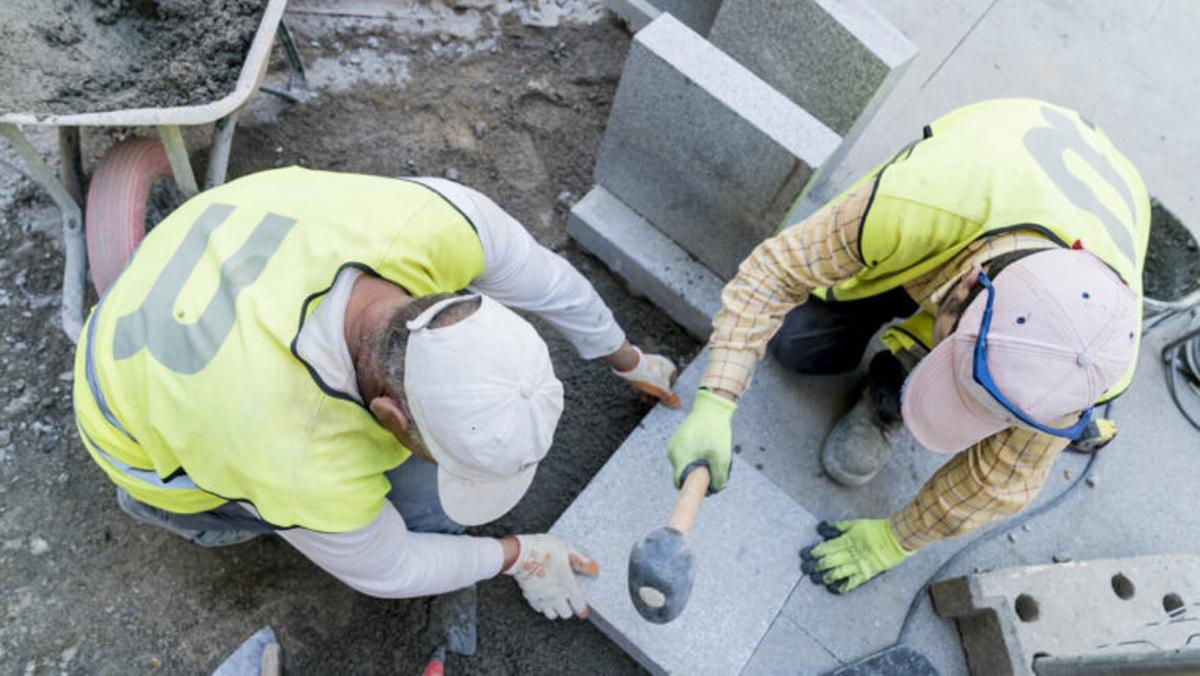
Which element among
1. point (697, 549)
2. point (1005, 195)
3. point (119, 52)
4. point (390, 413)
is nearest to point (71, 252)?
point (119, 52)

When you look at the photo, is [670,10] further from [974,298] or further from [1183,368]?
[1183,368]

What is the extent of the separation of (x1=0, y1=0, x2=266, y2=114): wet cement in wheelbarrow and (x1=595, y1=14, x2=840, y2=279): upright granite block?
1.43m

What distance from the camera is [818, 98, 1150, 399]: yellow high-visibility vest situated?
1880 mm

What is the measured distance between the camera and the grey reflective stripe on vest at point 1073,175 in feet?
6.30

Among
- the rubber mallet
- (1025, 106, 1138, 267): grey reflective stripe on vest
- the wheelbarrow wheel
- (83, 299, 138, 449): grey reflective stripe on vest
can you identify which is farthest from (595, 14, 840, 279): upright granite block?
(83, 299, 138, 449): grey reflective stripe on vest

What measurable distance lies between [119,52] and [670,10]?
2.42 meters

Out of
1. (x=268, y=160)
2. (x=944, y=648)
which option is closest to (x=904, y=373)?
(x=944, y=648)

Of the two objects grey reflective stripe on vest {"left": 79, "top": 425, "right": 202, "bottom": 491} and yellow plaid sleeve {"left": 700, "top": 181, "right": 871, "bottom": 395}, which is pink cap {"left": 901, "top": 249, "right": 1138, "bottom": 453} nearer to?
yellow plaid sleeve {"left": 700, "top": 181, "right": 871, "bottom": 395}

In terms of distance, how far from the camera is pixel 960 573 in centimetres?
268

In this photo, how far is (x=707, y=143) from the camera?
8.74 ft

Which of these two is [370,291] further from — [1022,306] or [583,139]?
[583,139]

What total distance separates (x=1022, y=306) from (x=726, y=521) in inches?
52.0

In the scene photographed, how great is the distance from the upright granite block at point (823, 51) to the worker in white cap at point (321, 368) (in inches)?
56.6

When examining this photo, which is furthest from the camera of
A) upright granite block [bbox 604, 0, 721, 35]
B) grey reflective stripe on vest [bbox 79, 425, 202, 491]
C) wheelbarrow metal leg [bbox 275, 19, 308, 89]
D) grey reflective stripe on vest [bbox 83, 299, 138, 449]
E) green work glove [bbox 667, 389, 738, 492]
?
upright granite block [bbox 604, 0, 721, 35]
